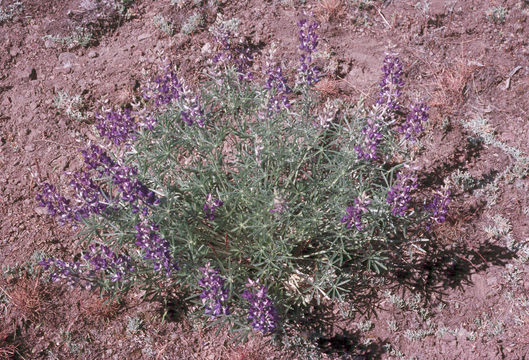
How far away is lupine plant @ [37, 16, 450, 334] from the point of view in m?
3.43

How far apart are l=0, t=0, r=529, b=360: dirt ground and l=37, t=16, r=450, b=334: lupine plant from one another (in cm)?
43

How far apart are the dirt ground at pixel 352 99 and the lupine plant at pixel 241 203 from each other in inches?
17.1

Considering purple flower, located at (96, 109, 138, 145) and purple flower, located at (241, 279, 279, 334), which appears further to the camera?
purple flower, located at (96, 109, 138, 145)

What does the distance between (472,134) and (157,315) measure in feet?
12.2

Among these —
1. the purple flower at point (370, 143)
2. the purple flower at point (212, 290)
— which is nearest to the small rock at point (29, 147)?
the purple flower at point (212, 290)

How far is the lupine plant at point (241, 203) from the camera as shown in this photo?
3430 millimetres

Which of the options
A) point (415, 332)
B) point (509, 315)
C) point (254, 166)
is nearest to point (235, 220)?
point (254, 166)

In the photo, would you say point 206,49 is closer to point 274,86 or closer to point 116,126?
point 274,86

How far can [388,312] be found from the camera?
14.5 ft

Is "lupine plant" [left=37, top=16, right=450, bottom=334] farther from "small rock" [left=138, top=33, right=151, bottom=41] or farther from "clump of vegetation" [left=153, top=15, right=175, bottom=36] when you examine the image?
"small rock" [left=138, top=33, right=151, bottom=41]

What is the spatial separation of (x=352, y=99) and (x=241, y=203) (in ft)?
7.43

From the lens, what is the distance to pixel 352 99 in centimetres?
561

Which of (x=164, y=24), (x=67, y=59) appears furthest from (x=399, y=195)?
(x=67, y=59)

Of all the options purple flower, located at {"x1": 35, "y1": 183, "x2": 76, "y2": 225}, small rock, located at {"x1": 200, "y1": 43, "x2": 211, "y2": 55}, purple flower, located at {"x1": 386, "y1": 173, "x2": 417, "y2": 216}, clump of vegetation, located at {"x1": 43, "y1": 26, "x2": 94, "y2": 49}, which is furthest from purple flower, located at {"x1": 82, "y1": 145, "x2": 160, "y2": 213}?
clump of vegetation, located at {"x1": 43, "y1": 26, "x2": 94, "y2": 49}
